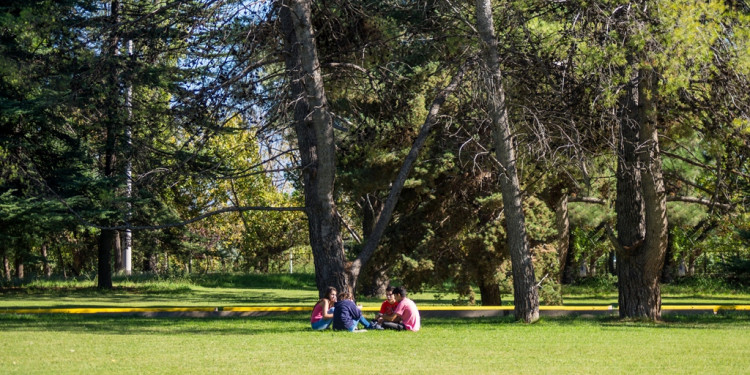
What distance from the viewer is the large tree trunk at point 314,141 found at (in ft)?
58.0

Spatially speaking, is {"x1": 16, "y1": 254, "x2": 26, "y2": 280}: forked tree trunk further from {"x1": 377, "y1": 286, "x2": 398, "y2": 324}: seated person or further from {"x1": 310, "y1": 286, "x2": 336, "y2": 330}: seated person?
{"x1": 377, "y1": 286, "x2": 398, "y2": 324}: seated person

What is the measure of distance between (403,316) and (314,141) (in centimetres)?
471

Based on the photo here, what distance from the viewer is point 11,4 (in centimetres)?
2931

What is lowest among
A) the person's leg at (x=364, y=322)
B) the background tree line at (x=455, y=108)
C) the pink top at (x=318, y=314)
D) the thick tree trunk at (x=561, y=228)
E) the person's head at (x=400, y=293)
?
the person's leg at (x=364, y=322)

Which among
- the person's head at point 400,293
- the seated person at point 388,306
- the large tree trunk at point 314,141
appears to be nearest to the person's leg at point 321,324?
the seated person at point 388,306

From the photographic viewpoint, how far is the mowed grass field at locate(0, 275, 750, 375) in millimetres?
10109

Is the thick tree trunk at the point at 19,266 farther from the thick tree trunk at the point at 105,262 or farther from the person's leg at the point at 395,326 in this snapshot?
the person's leg at the point at 395,326

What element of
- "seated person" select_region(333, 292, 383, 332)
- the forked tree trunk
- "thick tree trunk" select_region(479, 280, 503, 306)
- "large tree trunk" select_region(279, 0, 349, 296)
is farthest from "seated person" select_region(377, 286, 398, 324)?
the forked tree trunk

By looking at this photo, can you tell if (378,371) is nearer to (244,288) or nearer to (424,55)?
(424,55)

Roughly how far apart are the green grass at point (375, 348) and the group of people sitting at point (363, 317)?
338mm

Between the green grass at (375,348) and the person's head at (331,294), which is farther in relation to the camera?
the person's head at (331,294)

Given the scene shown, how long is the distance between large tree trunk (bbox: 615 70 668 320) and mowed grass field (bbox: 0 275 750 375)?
74 centimetres

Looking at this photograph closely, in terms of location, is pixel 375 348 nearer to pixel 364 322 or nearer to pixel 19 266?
pixel 364 322

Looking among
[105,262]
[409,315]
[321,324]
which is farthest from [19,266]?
[409,315]
